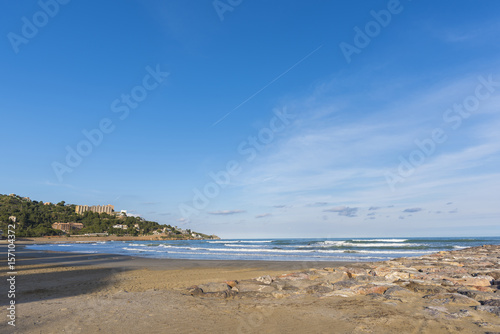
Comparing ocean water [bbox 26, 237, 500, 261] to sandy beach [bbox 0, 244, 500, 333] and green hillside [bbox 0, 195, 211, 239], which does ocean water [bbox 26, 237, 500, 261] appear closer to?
sandy beach [bbox 0, 244, 500, 333]

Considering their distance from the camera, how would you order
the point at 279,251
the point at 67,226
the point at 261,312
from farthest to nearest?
the point at 67,226, the point at 279,251, the point at 261,312

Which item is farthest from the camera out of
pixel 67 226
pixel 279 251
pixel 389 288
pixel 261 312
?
pixel 67 226

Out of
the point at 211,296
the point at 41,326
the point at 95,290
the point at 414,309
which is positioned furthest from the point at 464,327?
the point at 95,290

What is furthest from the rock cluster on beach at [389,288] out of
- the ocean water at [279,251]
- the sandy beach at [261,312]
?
the ocean water at [279,251]

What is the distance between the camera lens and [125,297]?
24.4 feet

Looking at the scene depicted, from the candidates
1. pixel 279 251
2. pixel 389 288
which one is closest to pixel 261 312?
pixel 389 288

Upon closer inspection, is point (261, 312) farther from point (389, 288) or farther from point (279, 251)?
point (279, 251)

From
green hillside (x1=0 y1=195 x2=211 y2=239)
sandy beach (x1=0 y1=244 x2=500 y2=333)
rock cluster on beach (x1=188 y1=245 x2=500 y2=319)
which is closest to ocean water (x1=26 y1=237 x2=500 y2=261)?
rock cluster on beach (x1=188 y1=245 x2=500 y2=319)

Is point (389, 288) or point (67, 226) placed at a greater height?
point (67, 226)

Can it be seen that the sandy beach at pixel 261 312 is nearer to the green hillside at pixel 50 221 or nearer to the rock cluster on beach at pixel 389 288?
the rock cluster on beach at pixel 389 288

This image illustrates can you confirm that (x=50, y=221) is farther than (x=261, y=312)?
Yes

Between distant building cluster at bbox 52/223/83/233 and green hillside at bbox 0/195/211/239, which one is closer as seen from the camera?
green hillside at bbox 0/195/211/239

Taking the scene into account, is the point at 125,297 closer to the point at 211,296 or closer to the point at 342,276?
the point at 211,296

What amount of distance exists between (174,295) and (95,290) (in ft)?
12.4
